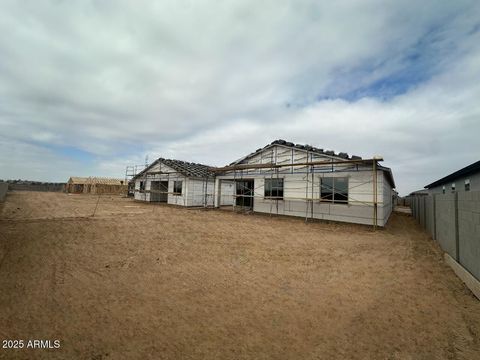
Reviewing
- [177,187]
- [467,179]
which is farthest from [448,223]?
[177,187]

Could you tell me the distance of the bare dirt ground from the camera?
3084mm

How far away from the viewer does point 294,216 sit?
16.0m

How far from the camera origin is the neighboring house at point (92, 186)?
39250mm

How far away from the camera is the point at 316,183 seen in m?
15.1

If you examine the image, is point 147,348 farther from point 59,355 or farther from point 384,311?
point 384,311

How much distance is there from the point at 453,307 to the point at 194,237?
24.0ft

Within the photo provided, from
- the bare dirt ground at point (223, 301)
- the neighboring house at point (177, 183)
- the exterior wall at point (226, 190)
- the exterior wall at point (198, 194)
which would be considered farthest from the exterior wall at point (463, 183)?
the exterior wall at point (198, 194)

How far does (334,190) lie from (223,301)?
1191 cm

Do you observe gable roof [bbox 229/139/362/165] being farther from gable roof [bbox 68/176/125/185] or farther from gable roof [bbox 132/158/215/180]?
gable roof [bbox 68/176/125/185]

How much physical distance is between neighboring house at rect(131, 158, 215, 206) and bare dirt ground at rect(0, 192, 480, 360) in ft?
46.3

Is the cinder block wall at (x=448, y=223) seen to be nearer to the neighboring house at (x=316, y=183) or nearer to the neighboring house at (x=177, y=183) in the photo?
the neighboring house at (x=316, y=183)

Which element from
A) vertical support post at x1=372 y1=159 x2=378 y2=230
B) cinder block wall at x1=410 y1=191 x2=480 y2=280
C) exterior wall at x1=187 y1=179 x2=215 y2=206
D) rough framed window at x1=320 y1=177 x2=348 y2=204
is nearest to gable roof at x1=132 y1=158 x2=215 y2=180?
exterior wall at x1=187 y1=179 x2=215 y2=206

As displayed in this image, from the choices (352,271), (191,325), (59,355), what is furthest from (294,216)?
(59,355)

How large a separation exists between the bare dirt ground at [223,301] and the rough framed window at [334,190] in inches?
249
